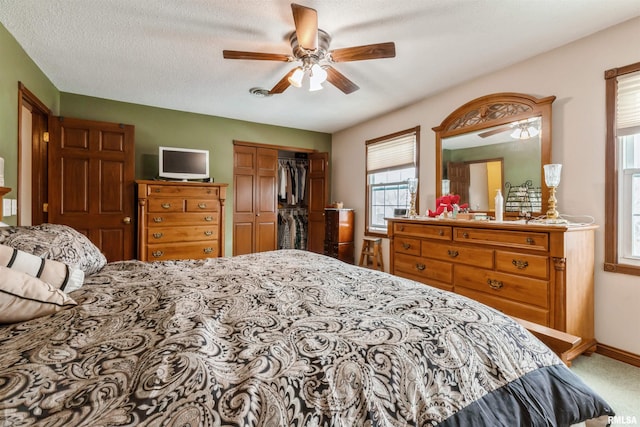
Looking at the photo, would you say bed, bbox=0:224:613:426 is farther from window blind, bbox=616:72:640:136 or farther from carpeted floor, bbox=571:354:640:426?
window blind, bbox=616:72:640:136

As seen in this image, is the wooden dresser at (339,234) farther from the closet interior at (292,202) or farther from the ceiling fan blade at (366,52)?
the ceiling fan blade at (366,52)

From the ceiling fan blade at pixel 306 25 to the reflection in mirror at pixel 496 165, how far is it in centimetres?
196

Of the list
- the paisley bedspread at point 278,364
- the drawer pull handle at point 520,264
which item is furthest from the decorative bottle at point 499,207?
the paisley bedspread at point 278,364

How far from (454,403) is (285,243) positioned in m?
4.40

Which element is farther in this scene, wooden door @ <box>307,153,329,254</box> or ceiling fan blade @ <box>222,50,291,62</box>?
wooden door @ <box>307,153,329,254</box>

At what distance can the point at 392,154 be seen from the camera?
4.12 m

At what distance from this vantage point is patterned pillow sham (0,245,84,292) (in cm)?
103

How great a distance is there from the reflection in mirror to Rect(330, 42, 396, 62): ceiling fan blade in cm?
149

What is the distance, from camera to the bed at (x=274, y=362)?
0.58 metres

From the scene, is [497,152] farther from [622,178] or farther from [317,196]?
[317,196]

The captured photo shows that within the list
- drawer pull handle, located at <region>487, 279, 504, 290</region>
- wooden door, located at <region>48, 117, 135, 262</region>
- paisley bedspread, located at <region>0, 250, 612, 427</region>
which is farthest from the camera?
wooden door, located at <region>48, 117, 135, 262</region>

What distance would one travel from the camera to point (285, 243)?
5.06 metres

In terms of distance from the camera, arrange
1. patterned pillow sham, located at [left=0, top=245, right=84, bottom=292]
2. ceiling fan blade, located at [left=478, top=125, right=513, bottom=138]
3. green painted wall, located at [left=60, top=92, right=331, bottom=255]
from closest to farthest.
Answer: patterned pillow sham, located at [left=0, top=245, right=84, bottom=292], ceiling fan blade, located at [left=478, top=125, right=513, bottom=138], green painted wall, located at [left=60, top=92, right=331, bottom=255]

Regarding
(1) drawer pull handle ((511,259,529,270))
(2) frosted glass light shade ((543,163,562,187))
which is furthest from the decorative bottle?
(1) drawer pull handle ((511,259,529,270))
